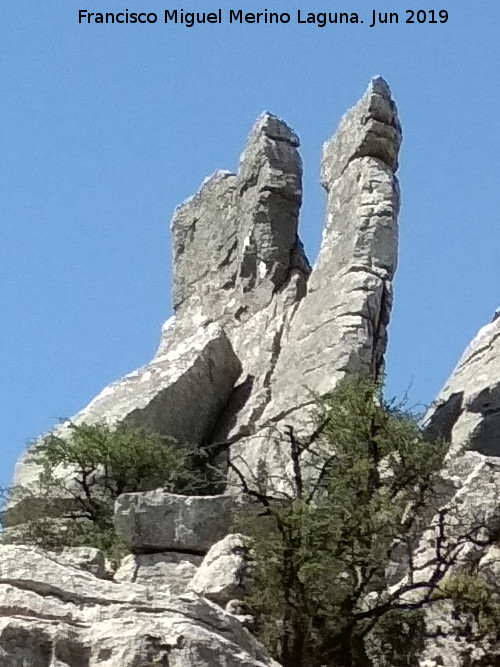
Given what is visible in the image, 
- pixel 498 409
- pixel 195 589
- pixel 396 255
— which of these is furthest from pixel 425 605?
pixel 396 255

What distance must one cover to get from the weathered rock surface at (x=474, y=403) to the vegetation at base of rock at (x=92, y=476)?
14.7 feet

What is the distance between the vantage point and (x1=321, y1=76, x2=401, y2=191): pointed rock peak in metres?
31.8

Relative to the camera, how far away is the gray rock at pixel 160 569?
18969mm

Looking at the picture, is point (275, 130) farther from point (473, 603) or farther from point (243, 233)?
point (473, 603)

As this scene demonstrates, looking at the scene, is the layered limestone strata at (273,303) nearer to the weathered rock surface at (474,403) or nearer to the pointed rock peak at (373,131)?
the pointed rock peak at (373,131)

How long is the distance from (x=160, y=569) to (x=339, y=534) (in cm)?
242

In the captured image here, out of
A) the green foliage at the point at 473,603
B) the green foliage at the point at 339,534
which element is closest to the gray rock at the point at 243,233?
the green foliage at the point at 339,534

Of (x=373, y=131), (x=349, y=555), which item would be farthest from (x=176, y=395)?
(x=349, y=555)

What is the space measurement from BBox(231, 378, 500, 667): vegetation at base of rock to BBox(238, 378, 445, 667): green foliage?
0.04 feet

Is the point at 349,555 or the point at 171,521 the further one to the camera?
the point at 171,521

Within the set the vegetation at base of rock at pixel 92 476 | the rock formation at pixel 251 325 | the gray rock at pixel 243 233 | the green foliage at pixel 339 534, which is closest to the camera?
the green foliage at pixel 339 534

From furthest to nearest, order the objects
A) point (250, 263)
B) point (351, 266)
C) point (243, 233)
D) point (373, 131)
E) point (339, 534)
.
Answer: point (243, 233) < point (250, 263) < point (373, 131) < point (351, 266) < point (339, 534)

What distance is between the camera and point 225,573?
17922 millimetres

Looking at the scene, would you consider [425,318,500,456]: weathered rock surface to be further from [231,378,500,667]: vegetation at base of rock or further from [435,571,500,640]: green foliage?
[435,571,500,640]: green foliage
